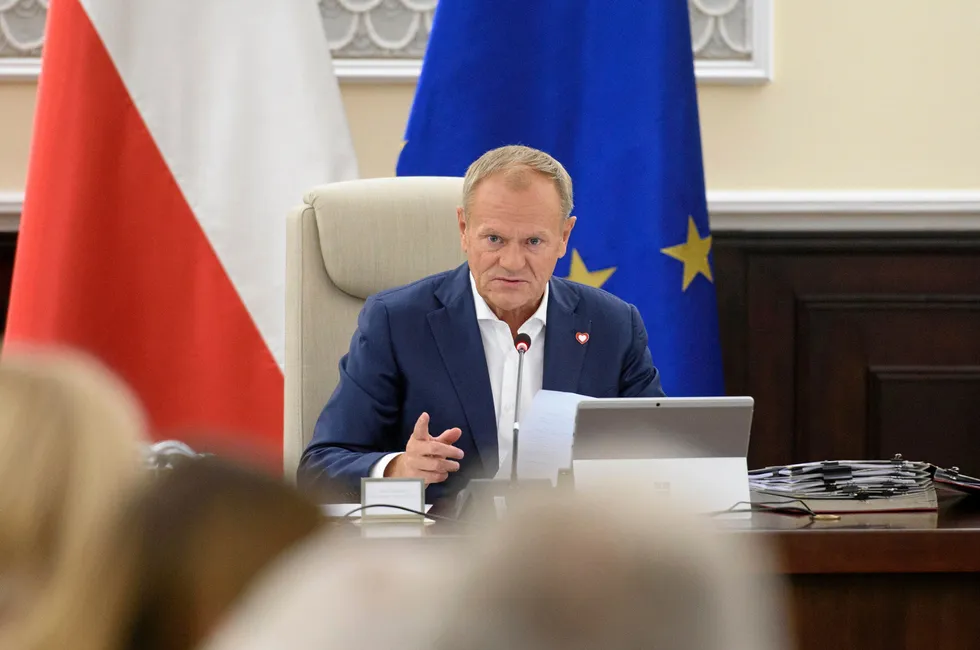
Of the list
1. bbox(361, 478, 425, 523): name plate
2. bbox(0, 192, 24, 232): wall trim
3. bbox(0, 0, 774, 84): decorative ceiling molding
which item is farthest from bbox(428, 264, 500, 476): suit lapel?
bbox(0, 192, 24, 232): wall trim

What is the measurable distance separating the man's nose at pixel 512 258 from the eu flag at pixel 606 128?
2.43 ft

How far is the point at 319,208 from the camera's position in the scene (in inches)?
95.6

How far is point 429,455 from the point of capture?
1965mm

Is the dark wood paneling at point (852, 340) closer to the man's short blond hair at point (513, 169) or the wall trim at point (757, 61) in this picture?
the wall trim at point (757, 61)

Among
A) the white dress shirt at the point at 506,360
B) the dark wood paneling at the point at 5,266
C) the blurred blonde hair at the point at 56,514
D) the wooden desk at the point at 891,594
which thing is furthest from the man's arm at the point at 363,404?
the blurred blonde hair at the point at 56,514

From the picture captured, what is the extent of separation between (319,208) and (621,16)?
112cm

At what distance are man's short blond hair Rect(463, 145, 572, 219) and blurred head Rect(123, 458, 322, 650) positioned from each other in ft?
5.88

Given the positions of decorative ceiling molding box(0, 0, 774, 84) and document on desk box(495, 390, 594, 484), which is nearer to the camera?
document on desk box(495, 390, 594, 484)

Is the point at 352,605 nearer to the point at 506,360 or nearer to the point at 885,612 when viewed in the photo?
the point at 885,612

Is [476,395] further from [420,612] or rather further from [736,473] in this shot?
[420,612]

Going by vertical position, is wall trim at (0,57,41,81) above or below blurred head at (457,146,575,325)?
above

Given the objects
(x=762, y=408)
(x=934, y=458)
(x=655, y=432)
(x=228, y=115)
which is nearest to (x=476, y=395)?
(x=655, y=432)

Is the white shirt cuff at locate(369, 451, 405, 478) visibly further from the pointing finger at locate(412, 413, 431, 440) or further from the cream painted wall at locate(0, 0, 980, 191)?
the cream painted wall at locate(0, 0, 980, 191)

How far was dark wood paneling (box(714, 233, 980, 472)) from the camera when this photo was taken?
11.0ft
